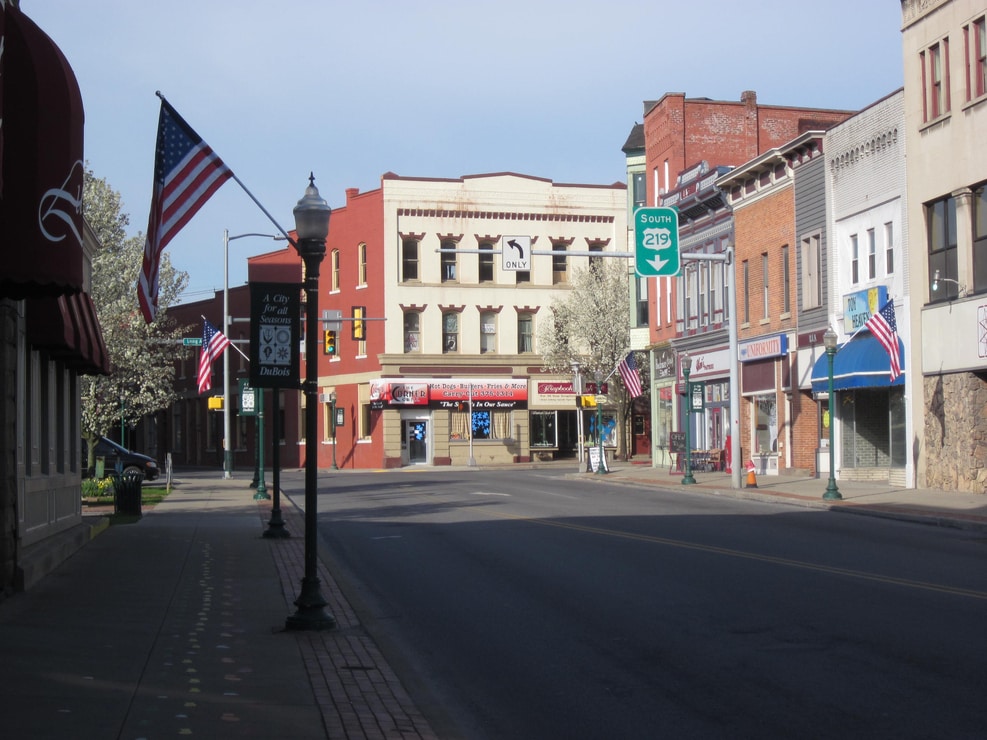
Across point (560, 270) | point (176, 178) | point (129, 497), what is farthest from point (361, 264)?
point (176, 178)

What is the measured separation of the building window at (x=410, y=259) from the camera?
6116cm

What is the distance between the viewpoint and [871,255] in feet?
107

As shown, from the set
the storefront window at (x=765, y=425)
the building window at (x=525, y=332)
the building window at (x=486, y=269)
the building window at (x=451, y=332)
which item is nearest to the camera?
the storefront window at (x=765, y=425)

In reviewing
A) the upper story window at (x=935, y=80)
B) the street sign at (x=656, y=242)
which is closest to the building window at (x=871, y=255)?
the upper story window at (x=935, y=80)

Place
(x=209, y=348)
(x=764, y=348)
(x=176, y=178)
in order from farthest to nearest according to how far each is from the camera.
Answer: (x=209, y=348) < (x=764, y=348) < (x=176, y=178)

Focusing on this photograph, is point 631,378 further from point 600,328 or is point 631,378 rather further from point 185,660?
point 185,660

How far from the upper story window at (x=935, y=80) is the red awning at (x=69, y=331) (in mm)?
19984

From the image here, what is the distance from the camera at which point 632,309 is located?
54562mm

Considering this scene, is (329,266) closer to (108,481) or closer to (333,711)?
(108,481)

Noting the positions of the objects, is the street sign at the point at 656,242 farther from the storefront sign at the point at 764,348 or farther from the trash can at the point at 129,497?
the trash can at the point at 129,497

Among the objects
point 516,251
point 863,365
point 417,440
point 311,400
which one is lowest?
point 417,440

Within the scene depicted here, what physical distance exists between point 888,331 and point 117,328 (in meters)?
25.9

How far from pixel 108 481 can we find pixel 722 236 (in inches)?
849

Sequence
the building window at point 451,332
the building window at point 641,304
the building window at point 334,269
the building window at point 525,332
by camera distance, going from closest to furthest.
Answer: the building window at point 641,304 → the building window at point 451,332 → the building window at point 525,332 → the building window at point 334,269
